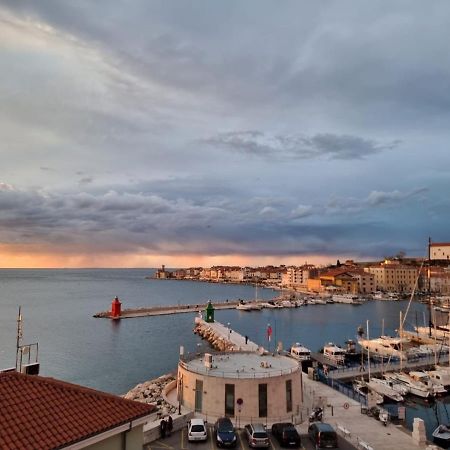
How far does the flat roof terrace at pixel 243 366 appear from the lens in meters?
25.2

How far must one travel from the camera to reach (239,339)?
62031 mm

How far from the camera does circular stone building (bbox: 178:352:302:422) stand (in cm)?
2434

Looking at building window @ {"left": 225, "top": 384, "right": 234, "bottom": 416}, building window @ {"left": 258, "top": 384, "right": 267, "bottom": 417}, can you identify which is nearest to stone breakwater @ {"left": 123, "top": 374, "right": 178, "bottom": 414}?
building window @ {"left": 225, "top": 384, "right": 234, "bottom": 416}

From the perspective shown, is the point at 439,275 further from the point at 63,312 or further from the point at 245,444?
the point at 245,444

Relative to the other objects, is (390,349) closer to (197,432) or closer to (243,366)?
(243,366)

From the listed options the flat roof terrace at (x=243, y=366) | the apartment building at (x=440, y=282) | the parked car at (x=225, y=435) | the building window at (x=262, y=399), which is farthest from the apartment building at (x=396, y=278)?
the parked car at (x=225, y=435)

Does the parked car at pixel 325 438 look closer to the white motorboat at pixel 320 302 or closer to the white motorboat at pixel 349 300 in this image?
the white motorboat at pixel 320 302

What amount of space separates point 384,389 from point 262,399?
1935cm

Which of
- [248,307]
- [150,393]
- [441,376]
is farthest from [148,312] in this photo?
[441,376]

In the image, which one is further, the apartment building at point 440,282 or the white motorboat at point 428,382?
the apartment building at point 440,282

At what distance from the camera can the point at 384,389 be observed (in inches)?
1522

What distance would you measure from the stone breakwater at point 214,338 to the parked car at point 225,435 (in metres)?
27.4

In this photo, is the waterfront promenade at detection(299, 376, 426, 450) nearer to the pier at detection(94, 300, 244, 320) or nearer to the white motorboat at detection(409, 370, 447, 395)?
the white motorboat at detection(409, 370, 447, 395)

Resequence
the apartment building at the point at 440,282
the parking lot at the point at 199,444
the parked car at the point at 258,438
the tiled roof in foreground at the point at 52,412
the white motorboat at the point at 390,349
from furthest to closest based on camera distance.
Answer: the apartment building at the point at 440,282
the white motorboat at the point at 390,349
the parked car at the point at 258,438
the parking lot at the point at 199,444
the tiled roof in foreground at the point at 52,412
